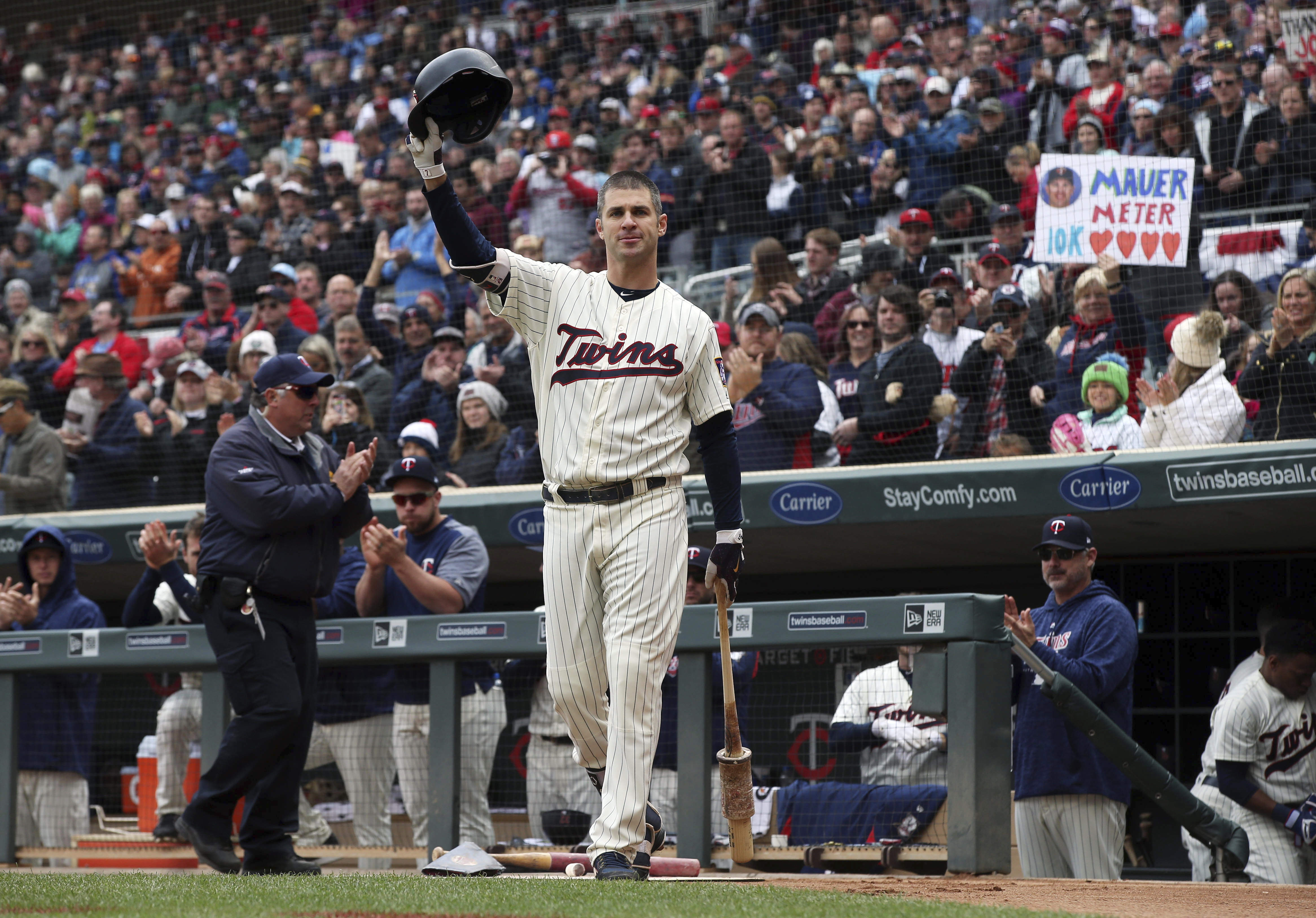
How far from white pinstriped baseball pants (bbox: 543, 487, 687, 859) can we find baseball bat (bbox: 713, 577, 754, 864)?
242 mm

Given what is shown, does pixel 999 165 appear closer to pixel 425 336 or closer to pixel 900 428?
pixel 900 428

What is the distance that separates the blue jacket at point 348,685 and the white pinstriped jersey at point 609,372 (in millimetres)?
2255

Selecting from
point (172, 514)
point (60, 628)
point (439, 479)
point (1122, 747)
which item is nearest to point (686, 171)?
point (439, 479)

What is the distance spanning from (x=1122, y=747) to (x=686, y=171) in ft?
21.3

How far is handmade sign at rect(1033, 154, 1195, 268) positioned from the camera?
7812mm

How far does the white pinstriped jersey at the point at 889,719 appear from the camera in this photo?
525cm

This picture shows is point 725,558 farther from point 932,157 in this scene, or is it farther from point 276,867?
point 932,157

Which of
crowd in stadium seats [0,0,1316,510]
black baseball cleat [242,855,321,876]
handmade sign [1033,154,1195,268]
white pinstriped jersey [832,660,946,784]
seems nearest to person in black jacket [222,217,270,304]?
crowd in stadium seats [0,0,1316,510]

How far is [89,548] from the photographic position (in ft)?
29.1

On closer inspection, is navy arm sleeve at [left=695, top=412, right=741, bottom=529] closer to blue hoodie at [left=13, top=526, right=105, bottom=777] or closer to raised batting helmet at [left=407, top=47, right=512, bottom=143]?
raised batting helmet at [left=407, top=47, right=512, bottom=143]

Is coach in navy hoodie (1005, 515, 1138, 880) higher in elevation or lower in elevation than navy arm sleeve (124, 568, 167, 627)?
lower

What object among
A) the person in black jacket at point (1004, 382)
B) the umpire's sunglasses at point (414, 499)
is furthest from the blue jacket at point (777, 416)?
the umpire's sunglasses at point (414, 499)

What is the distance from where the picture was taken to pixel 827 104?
10812 mm

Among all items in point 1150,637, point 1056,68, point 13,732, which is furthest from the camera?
point 1056,68
